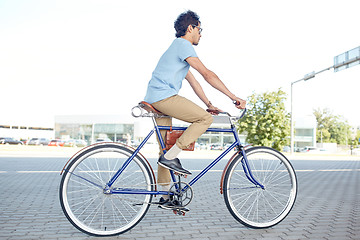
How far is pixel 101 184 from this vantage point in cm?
350

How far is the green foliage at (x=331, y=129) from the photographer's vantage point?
9450 centimetres

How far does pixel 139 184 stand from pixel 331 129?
102298mm

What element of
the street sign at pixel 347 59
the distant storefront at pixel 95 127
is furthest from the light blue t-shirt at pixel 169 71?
the distant storefront at pixel 95 127

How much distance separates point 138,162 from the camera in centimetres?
353

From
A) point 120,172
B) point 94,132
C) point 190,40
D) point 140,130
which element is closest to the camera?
point 120,172

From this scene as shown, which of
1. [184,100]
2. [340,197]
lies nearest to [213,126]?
[184,100]

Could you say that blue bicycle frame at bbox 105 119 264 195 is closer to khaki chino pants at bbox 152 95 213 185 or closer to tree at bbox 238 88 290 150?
khaki chino pants at bbox 152 95 213 185

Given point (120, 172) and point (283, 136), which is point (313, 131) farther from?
point (120, 172)

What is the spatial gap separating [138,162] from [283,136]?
3698cm

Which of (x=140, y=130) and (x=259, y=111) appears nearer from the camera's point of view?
(x=259, y=111)

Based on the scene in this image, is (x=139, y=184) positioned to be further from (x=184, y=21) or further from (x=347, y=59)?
(x=347, y=59)

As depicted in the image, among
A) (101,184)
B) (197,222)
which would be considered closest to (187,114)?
(101,184)

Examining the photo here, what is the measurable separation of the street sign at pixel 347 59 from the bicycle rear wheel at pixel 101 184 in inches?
559

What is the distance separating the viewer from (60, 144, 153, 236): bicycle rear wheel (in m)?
3.38
